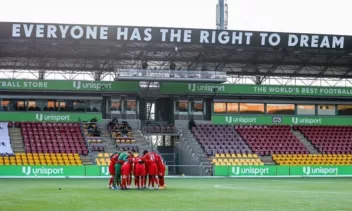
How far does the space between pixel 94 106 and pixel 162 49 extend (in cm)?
898

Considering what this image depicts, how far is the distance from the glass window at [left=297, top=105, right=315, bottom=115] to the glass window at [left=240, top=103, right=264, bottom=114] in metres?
3.65

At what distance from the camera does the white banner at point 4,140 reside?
50.2 meters

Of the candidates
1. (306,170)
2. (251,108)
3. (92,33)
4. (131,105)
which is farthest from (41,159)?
(251,108)

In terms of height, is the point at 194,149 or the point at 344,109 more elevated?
the point at 344,109

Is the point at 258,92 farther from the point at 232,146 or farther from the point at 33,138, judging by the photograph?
the point at 33,138

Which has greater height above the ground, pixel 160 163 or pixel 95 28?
pixel 95 28

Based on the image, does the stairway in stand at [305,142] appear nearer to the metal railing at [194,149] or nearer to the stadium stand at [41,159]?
the metal railing at [194,149]

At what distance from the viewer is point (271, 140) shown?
192ft

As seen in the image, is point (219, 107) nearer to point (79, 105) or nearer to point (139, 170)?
point (79, 105)

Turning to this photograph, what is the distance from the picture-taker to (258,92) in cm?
6141

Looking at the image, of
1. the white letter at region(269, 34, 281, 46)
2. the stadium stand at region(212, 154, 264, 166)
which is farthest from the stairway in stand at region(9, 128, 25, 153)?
the white letter at region(269, 34, 281, 46)

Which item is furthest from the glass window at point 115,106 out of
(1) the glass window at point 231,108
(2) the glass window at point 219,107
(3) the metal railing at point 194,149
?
(1) the glass window at point 231,108

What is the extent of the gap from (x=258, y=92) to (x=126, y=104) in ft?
38.6

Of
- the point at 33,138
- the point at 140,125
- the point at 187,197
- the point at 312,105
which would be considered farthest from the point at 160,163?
the point at 312,105
